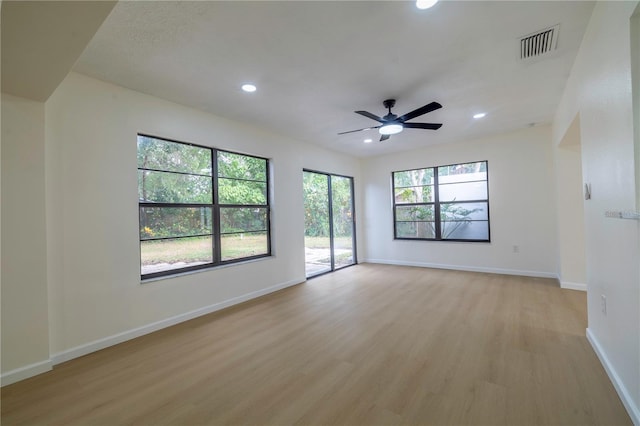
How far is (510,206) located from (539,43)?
3.58 m

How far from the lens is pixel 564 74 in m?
2.99

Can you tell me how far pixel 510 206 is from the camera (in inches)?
207

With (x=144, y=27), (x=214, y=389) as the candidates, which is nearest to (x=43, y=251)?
(x=214, y=389)

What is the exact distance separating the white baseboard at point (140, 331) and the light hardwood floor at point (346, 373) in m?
0.09

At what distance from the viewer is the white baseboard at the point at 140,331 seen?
2.56 meters

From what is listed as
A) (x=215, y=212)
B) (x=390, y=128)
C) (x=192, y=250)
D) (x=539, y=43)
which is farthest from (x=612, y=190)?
(x=192, y=250)

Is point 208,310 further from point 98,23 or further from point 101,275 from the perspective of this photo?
point 98,23

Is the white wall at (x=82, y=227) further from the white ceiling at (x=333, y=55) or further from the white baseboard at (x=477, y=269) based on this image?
the white baseboard at (x=477, y=269)

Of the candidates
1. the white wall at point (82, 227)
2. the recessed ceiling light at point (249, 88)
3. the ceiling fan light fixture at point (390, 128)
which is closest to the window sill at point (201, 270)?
the white wall at point (82, 227)

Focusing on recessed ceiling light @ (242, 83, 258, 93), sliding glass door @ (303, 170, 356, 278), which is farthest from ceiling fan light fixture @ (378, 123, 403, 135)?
sliding glass door @ (303, 170, 356, 278)

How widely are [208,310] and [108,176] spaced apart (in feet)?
6.63

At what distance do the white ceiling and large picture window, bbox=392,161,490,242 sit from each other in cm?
196

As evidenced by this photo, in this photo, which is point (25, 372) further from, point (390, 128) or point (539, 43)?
point (539, 43)

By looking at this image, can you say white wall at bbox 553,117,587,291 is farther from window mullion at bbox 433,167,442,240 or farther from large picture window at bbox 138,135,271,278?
large picture window at bbox 138,135,271,278
